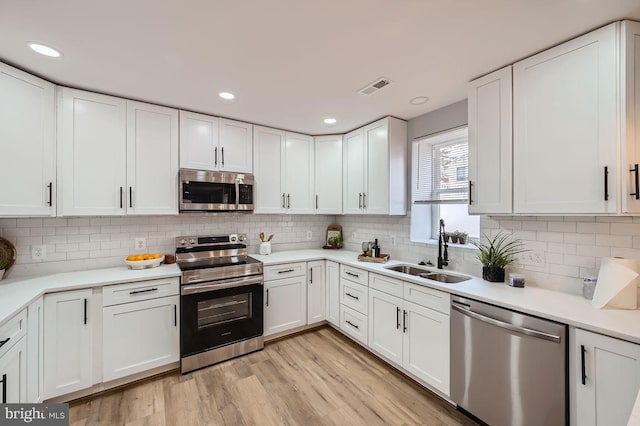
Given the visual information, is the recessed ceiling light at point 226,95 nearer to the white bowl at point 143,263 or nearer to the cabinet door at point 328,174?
the cabinet door at point 328,174

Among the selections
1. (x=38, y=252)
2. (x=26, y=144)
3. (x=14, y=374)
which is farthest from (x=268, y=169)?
(x=14, y=374)

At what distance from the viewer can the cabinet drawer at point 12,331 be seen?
1.43m

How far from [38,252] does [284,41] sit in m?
2.73

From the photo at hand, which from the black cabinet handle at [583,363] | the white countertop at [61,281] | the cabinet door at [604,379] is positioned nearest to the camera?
the cabinet door at [604,379]

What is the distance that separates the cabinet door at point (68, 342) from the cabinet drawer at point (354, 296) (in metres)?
2.27

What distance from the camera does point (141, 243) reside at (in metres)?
2.79

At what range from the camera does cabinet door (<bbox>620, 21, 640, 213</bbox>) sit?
145cm

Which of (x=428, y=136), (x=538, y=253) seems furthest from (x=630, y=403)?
(x=428, y=136)

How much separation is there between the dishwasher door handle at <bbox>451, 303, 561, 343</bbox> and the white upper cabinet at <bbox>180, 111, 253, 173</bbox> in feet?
8.33

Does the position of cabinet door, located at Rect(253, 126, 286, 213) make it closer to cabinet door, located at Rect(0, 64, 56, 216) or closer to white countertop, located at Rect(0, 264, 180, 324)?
white countertop, located at Rect(0, 264, 180, 324)

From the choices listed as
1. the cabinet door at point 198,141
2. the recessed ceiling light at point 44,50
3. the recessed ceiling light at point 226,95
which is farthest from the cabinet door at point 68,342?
the recessed ceiling light at point 226,95

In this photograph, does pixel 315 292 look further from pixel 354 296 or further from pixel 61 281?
pixel 61 281

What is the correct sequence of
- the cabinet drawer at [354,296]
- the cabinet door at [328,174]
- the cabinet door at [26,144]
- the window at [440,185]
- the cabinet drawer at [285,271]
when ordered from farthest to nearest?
the cabinet door at [328,174], the cabinet drawer at [285,271], the cabinet drawer at [354,296], the window at [440,185], the cabinet door at [26,144]

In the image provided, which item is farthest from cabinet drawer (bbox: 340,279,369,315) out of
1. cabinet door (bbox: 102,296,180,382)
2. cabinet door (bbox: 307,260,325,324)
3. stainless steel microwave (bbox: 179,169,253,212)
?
cabinet door (bbox: 102,296,180,382)
